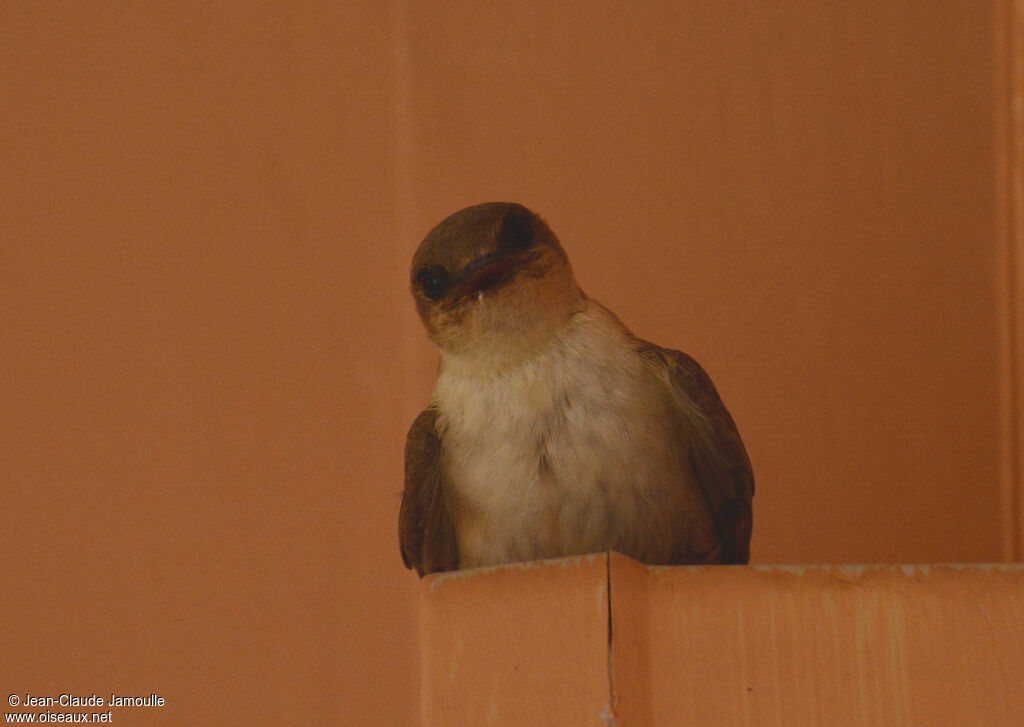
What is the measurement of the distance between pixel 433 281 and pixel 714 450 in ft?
1.53

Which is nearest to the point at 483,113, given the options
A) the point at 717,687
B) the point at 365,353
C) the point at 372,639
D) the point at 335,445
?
the point at 365,353

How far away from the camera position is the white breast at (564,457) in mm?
1539

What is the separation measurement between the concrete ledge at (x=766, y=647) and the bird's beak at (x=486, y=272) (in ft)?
2.32

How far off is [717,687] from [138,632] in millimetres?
1581

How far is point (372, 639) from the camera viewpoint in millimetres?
2354

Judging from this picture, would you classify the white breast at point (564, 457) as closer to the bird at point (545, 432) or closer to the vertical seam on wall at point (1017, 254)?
the bird at point (545, 432)

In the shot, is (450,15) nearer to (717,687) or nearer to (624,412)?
(624,412)

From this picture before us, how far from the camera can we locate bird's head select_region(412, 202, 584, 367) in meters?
1.70

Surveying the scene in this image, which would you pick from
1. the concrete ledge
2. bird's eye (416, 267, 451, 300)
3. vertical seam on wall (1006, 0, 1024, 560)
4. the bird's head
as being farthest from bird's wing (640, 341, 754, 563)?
vertical seam on wall (1006, 0, 1024, 560)

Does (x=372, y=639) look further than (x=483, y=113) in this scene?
No

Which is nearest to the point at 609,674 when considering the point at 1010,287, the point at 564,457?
the point at 564,457

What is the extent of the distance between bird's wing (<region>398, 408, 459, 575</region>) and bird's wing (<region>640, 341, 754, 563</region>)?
33 cm

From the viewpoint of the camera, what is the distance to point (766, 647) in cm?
100

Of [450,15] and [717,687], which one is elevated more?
[450,15]
